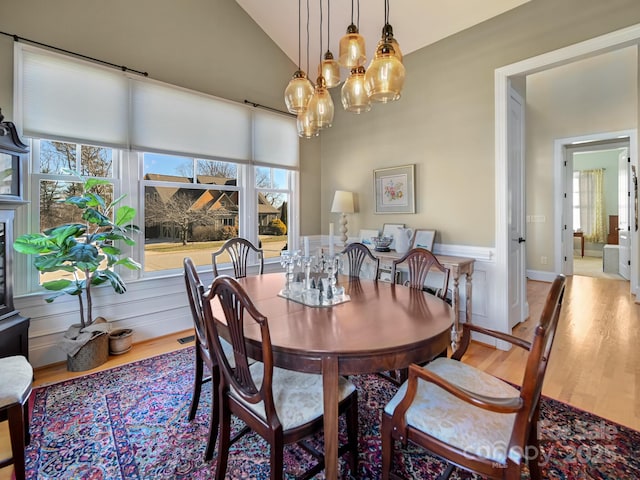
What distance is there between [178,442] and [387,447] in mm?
1187

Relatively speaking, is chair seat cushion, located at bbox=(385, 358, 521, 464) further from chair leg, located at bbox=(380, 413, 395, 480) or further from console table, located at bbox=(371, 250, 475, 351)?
console table, located at bbox=(371, 250, 475, 351)

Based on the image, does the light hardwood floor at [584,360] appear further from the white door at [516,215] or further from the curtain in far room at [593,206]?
Answer: the curtain in far room at [593,206]

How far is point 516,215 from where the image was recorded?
10.9 ft

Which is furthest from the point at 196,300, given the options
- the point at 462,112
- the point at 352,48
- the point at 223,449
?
the point at 462,112

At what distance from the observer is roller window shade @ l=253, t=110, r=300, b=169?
3980 millimetres

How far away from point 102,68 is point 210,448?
3220 millimetres

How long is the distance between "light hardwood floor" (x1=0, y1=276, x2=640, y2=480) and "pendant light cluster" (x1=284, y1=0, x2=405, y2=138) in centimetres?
233

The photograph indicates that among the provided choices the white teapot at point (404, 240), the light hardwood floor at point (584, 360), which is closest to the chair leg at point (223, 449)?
the light hardwood floor at point (584, 360)

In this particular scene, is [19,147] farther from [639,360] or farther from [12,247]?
[639,360]

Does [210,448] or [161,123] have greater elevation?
[161,123]

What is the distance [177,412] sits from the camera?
1.98 metres

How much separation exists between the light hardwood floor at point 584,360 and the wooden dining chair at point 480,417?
1332 millimetres

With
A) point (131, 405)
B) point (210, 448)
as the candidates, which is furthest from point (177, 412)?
point (210, 448)

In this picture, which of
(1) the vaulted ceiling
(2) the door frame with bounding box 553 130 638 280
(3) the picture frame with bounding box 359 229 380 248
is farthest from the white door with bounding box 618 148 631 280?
(3) the picture frame with bounding box 359 229 380 248
